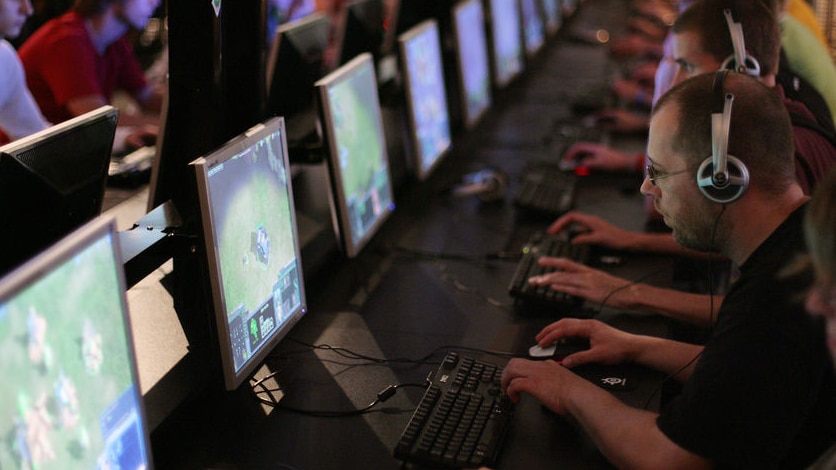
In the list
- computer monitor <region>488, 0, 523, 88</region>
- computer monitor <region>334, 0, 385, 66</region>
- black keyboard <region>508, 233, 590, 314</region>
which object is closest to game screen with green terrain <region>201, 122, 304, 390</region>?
black keyboard <region>508, 233, 590, 314</region>

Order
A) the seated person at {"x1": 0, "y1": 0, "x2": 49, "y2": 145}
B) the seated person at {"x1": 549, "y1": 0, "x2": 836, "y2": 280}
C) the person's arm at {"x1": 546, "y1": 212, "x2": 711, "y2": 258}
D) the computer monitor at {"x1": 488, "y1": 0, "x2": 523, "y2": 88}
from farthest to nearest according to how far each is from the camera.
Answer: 1. the computer monitor at {"x1": 488, "y1": 0, "x2": 523, "y2": 88}
2. the seated person at {"x1": 0, "y1": 0, "x2": 49, "y2": 145}
3. the person's arm at {"x1": 546, "y1": 212, "x2": 711, "y2": 258}
4. the seated person at {"x1": 549, "y1": 0, "x2": 836, "y2": 280}

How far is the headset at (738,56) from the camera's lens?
2342 millimetres

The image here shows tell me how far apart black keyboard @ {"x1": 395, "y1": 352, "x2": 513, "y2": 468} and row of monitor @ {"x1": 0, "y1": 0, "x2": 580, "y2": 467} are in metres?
0.35

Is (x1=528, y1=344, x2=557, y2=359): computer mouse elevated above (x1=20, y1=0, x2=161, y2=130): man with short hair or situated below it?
below

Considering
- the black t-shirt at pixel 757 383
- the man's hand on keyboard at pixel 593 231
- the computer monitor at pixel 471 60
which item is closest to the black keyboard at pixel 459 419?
the black t-shirt at pixel 757 383

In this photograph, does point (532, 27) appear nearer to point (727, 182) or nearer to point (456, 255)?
point (456, 255)

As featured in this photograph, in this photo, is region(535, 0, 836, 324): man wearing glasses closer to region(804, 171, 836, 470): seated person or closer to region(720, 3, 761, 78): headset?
region(720, 3, 761, 78): headset

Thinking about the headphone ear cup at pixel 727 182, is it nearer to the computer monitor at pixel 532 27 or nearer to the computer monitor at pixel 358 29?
the computer monitor at pixel 358 29

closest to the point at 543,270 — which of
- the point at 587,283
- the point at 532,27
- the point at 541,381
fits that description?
the point at 587,283

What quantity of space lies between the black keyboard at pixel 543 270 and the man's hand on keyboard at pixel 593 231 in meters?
0.03

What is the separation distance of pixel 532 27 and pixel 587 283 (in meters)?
3.55

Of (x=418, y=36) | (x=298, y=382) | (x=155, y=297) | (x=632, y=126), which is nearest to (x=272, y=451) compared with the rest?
(x=298, y=382)

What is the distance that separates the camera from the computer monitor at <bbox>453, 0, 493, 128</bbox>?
3512 mm

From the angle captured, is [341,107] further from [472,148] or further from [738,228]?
[472,148]
